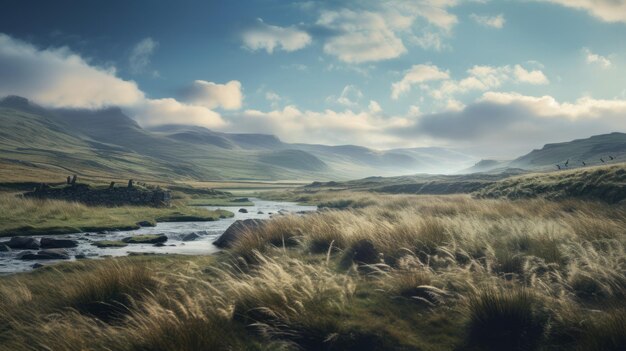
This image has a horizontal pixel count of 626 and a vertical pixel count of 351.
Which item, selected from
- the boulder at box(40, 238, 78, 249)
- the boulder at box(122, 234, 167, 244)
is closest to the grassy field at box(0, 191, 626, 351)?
the boulder at box(40, 238, 78, 249)

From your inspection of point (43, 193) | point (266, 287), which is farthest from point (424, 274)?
point (43, 193)

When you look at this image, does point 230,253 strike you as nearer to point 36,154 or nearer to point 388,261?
point 388,261

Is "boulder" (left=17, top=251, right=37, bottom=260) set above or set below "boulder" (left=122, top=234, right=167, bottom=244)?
above

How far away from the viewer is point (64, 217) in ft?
97.6

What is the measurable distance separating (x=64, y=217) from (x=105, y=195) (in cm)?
1204

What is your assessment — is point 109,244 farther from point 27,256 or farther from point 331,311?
point 331,311

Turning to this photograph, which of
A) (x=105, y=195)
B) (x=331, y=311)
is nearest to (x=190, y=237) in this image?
(x=331, y=311)

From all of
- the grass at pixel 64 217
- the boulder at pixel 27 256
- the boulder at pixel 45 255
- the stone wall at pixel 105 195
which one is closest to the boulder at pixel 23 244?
the boulder at pixel 45 255

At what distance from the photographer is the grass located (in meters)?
25.0

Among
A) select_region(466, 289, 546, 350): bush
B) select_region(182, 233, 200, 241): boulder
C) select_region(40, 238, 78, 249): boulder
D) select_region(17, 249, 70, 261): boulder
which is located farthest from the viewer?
select_region(182, 233, 200, 241): boulder

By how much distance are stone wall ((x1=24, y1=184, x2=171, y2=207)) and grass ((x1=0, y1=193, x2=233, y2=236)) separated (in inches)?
124

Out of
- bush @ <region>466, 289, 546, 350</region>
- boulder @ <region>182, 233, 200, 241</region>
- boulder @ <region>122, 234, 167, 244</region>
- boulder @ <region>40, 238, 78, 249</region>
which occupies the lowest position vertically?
boulder @ <region>182, 233, 200, 241</region>

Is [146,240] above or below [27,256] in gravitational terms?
below

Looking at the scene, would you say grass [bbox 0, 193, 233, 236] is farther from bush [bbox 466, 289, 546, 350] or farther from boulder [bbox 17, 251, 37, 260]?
bush [bbox 466, 289, 546, 350]
